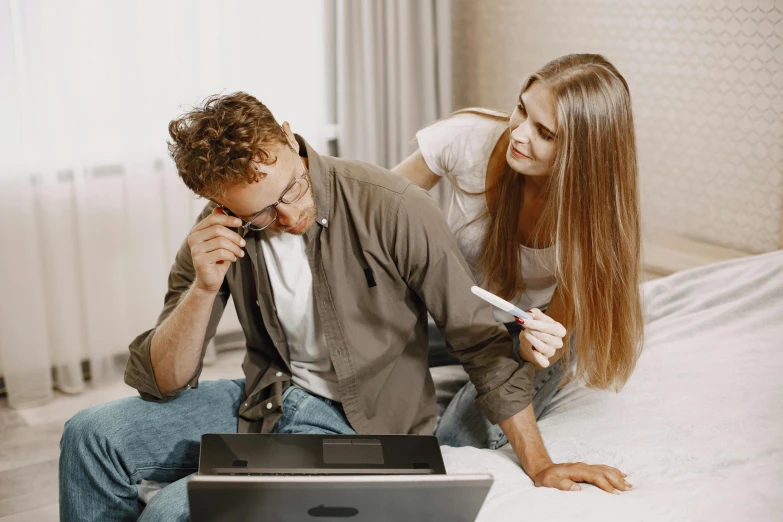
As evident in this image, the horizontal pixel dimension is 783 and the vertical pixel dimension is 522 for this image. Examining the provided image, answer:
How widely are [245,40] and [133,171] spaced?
0.56 metres

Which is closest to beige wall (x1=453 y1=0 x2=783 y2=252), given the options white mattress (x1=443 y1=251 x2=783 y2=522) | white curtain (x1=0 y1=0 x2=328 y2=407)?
white mattress (x1=443 y1=251 x2=783 y2=522)

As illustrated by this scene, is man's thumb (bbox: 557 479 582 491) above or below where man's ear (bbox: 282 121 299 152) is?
below

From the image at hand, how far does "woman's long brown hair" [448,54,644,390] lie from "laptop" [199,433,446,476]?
→ 0.48 m

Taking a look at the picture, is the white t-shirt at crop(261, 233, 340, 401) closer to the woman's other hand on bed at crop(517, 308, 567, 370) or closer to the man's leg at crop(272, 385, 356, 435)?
the man's leg at crop(272, 385, 356, 435)

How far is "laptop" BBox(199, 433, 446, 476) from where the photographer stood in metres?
1.19

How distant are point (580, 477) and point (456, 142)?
797mm

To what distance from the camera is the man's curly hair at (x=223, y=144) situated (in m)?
1.33

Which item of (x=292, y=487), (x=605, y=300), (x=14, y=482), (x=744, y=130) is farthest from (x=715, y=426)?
(x=14, y=482)

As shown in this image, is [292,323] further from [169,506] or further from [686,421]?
[686,421]

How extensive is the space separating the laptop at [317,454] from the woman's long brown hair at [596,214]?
0.48m

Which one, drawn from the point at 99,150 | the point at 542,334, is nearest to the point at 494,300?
the point at 542,334

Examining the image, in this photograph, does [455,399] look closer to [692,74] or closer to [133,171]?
[692,74]

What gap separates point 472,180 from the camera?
1830mm

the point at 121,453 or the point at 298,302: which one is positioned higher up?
the point at 298,302
